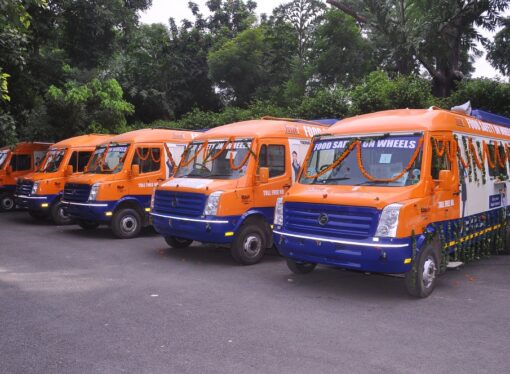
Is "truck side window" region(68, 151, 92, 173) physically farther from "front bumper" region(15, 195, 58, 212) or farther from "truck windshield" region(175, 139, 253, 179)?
"truck windshield" region(175, 139, 253, 179)

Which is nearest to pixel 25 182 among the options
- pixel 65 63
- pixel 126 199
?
pixel 126 199

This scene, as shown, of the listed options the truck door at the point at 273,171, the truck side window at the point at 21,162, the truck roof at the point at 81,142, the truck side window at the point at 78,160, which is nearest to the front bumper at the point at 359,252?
the truck door at the point at 273,171

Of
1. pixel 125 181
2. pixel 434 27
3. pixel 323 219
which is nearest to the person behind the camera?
pixel 323 219

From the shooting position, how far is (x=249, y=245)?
901cm

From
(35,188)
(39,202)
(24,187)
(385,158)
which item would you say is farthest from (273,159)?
(24,187)

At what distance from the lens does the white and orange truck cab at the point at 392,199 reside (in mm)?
6332

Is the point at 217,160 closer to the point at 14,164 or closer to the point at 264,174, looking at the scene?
the point at 264,174

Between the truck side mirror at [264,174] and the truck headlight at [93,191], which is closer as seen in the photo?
the truck side mirror at [264,174]

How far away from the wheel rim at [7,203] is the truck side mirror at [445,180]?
15.5m

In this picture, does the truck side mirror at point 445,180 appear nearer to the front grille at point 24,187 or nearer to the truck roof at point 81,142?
the truck roof at point 81,142

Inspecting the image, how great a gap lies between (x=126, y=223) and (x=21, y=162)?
7681mm

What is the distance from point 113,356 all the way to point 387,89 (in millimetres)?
12729

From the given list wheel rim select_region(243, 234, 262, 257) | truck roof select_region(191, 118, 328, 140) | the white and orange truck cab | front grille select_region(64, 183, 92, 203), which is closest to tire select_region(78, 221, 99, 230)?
front grille select_region(64, 183, 92, 203)

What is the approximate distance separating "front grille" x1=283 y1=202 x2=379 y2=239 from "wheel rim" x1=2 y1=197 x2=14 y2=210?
45.2 feet
